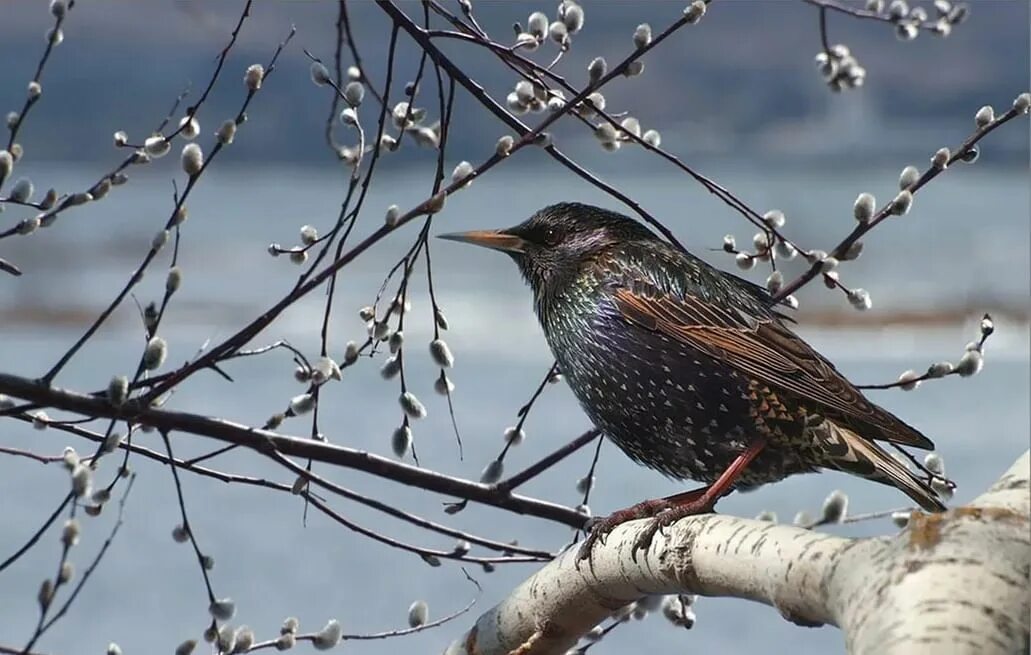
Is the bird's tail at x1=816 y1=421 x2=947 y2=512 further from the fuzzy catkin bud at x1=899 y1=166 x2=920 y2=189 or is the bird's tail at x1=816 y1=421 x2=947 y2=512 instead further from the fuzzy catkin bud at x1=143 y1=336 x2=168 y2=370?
the fuzzy catkin bud at x1=143 y1=336 x2=168 y2=370

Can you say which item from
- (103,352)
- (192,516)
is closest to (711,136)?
(103,352)

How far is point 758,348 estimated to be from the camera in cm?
177

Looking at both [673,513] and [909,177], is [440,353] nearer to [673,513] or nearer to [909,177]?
[673,513]

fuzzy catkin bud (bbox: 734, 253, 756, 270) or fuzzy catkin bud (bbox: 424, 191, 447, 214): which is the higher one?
fuzzy catkin bud (bbox: 734, 253, 756, 270)

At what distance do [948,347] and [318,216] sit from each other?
3.31m

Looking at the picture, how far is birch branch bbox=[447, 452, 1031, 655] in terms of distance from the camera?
908 mm

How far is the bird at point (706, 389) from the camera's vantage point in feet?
5.57

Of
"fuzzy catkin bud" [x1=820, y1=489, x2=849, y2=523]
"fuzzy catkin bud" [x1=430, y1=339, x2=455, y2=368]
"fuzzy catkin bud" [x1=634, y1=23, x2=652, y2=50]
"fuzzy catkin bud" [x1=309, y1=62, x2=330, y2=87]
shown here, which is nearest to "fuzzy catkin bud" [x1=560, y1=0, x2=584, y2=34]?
"fuzzy catkin bud" [x1=634, y1=23, x2=652, y2=50]

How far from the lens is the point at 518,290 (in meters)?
7.23

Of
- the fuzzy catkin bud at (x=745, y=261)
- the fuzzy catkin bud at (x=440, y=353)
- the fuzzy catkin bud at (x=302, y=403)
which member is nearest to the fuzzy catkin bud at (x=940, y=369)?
the fuzzy catkin bud at (x=745, y=261)

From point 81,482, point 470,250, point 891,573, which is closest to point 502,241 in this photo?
point 81,482

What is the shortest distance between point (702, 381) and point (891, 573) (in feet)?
2.57

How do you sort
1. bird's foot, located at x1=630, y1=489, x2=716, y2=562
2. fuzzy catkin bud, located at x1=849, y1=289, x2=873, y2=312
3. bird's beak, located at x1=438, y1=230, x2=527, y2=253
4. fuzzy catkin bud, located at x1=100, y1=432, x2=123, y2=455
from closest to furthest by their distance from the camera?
fuzzy catkin bud, located at x1=100, y1=432, x2=123, y2=455 < bird's foot, located at x1=630, y1=489, x2=716, y2=562 < fuzzy catkin bud, located at x1=849, y1=289, x2=873, y2=312 < bird's beak, located at x1=438, y1=230, x2=527, y2=253

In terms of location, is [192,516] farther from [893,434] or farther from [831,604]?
[831,604]
